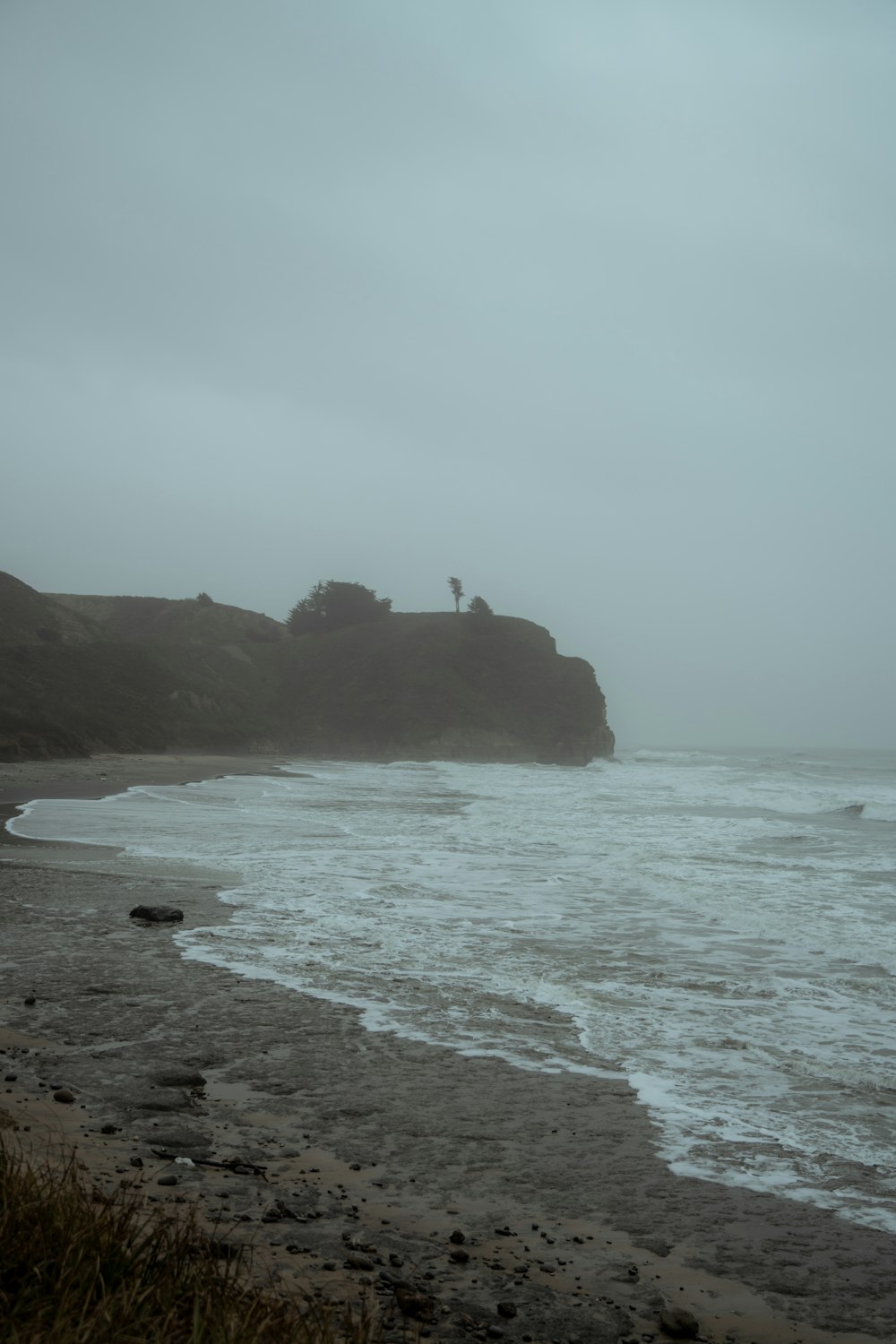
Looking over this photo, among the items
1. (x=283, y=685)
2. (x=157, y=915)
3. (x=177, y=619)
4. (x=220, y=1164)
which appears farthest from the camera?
(x=177, y=619)

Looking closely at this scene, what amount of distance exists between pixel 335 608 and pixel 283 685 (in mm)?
18994

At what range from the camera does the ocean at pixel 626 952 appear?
452 centimetres

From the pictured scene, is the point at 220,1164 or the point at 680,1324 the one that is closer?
the point at 680,1324

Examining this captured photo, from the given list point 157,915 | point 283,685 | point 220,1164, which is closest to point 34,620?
point 283,685

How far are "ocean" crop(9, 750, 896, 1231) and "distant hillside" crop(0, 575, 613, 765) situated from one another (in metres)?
33.7

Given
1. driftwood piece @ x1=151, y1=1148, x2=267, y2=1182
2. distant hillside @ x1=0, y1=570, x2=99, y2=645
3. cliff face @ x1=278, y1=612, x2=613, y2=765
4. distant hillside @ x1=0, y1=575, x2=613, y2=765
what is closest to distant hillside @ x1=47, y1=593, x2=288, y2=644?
distant hillside @ x1=0, y1=575, x2=613, y2=765

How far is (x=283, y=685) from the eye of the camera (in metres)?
90.8

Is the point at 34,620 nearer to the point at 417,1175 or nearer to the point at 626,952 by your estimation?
the point at 626,952

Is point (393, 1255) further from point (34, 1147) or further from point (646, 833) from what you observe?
point (646, 833)

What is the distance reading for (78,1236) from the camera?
2195 mm

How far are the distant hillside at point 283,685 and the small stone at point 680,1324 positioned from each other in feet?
145

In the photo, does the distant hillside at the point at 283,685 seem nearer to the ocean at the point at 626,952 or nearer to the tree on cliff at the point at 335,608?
the tree on cliff at the point at 335,608

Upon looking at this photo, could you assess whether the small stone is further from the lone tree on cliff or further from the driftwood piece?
the lone tree on cliff

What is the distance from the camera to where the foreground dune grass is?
191 centimetres
